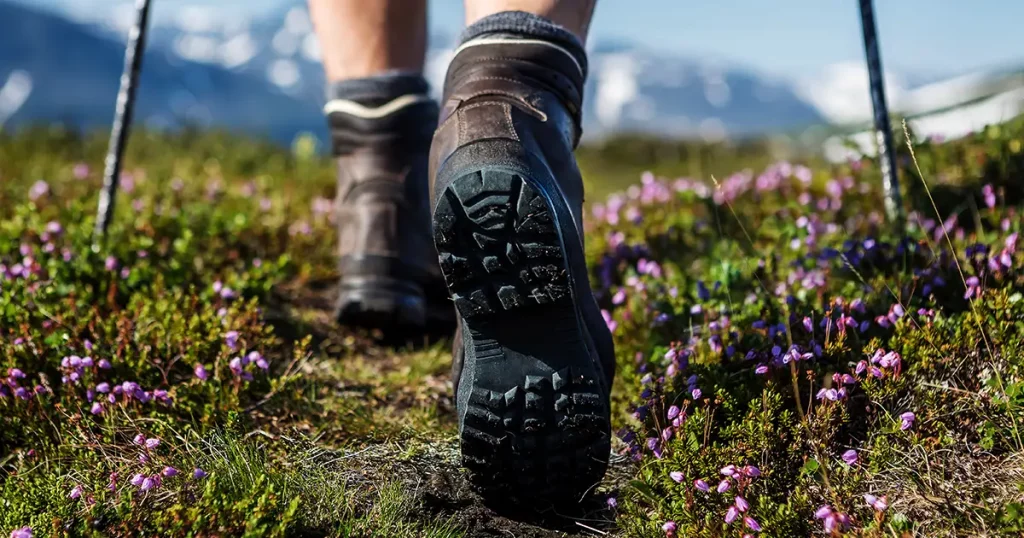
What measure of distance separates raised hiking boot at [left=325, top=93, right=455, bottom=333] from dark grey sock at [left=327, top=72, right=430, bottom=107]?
0.02m

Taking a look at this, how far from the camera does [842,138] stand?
3.82 m

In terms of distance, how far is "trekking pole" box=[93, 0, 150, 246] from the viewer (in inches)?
135

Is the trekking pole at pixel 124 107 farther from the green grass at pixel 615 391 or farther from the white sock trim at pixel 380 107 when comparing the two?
the white sock trim at pixel 380 107

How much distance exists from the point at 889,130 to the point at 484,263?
2137 mm

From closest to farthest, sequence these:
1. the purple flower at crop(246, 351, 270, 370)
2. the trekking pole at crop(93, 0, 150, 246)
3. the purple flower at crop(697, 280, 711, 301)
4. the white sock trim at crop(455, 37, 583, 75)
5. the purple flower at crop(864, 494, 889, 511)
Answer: the purple flower at crop(864, 494, 889, 511) → the white sock trim at crop(455, 37, 583, 75) → the purple flower at crop(246, 351, 270, 370) → the purple flower at crop(697, 280, 711, 301) → the trekking pole at crop(93, 0, 150, 246)

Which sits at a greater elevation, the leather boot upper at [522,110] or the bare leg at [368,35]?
the bare leg at [368,35]

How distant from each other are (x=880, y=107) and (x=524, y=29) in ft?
5.85

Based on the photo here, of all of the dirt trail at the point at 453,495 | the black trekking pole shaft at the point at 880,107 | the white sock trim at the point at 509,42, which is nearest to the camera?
the dirt trail at the point at 453,495

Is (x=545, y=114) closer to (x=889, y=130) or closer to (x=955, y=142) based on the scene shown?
(x=889, y=130)

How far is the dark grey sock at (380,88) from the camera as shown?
310cm

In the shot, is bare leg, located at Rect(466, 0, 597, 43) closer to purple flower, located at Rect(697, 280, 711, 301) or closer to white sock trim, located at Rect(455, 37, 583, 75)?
white sock trim, located at Rect(455, 37, 583, 75)

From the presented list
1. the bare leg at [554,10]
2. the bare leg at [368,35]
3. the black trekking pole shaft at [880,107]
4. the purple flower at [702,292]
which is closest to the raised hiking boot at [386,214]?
the bare leg at [368,35]

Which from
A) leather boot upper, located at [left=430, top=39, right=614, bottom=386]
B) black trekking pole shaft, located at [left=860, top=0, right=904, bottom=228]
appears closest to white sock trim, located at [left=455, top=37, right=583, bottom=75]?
leather boot upper, located at [left=430, top=39, right=614, bottom=386]

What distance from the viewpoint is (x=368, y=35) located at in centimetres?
308
